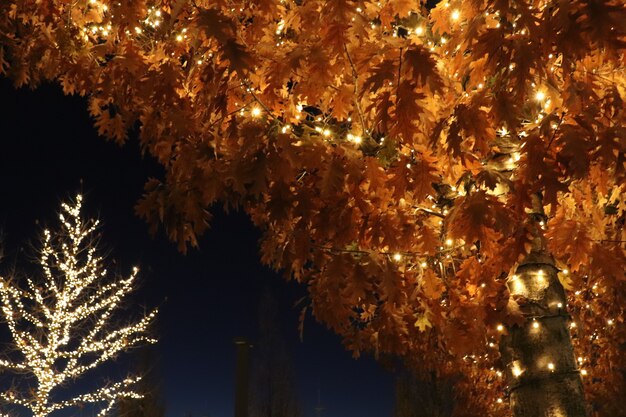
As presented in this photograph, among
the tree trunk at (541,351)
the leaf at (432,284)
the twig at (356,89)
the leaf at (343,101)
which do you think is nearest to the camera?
the twig at (356,89)

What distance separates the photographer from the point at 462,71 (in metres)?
4.14

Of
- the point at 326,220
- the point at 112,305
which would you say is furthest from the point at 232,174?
the point at 112,305

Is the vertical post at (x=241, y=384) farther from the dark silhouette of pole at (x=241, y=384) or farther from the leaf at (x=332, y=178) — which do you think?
the leaf at (x=332, y=178)

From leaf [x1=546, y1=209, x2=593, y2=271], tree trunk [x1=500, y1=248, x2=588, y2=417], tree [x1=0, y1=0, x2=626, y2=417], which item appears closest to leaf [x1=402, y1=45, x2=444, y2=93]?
tree [x1=0, y1=0, x2=626, y2=417]

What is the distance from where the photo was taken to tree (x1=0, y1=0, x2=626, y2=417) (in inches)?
134

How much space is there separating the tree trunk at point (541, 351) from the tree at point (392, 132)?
0.02m

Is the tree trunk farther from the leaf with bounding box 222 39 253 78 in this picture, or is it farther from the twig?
the leaf with bounding box 222 39 253 78

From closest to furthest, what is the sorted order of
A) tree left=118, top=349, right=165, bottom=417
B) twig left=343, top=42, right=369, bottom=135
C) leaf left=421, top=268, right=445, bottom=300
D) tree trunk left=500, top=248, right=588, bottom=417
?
twig left=343, top=42, right=369, bottom=135, tree trunk left=500, top=248, right=588, bottom=417, leaf left=421, top=268, right=445, bottom=300, tree left=118, top=349, right=165, bottom=417

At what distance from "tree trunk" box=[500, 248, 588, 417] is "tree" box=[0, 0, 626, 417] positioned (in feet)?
0.05

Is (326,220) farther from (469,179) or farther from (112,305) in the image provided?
(112,305)

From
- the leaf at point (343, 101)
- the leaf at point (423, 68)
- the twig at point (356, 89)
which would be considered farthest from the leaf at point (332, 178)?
the leaf at point (423, 68)

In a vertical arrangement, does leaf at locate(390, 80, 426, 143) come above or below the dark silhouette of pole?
above

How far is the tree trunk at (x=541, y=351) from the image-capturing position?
4145 mm

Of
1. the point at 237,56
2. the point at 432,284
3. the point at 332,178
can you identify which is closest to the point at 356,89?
the point at 332,178
